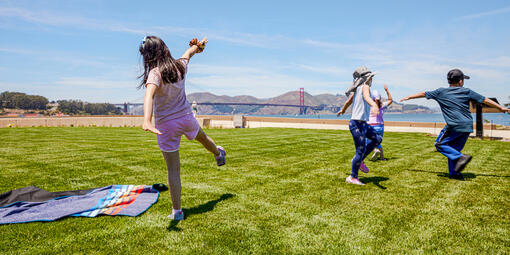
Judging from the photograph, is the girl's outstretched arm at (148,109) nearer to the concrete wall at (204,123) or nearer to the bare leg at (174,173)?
the bare leg at (174,173)

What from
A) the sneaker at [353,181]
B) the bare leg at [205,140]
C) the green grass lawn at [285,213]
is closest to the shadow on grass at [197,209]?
the green grass lawn at [285,213]

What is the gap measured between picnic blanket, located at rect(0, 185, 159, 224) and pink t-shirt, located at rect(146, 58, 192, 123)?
129 cm

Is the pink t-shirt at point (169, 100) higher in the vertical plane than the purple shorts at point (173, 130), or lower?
higher

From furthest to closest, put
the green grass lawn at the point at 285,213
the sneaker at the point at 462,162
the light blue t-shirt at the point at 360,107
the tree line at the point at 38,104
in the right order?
the tree line at the point at 38,104
the sneaker at the point at 462,162
the light blue t-shirt at the point at 360,107
the green grass lawn at the point at 285,213

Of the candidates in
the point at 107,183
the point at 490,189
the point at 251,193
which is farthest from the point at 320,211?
the point at 107,183

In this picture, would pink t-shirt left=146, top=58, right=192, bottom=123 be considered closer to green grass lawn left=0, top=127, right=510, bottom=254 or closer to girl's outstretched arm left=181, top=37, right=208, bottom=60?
girl's outstretched arm left=181, top=37, right=208, bottom=60

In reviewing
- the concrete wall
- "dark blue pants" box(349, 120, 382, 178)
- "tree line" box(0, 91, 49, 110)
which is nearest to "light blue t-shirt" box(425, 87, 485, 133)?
"dark blue pants" box(349, 120, 382, 178)

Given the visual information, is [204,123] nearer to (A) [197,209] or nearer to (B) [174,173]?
(A) [197,209]

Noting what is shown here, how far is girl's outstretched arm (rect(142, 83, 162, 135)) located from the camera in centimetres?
264

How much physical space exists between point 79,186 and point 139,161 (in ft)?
8.04

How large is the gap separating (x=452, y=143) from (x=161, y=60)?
16.4ft

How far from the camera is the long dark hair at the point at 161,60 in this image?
118 inches

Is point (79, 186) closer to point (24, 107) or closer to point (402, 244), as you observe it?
point (402, 244)

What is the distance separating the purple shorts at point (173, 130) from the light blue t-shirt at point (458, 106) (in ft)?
14.1
